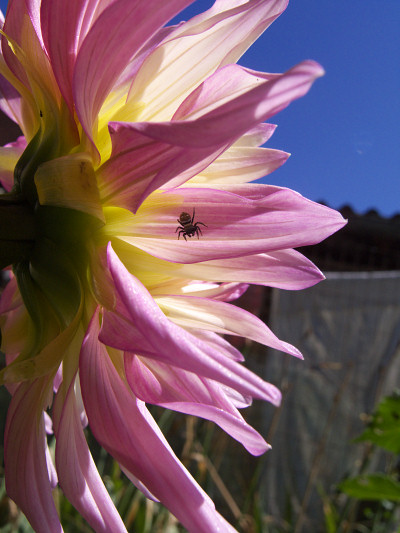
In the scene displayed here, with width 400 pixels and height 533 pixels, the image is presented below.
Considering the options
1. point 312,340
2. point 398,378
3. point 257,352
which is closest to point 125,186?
point 257,352

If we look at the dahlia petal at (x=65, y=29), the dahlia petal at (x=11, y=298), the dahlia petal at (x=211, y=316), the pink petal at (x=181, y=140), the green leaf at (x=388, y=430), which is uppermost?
the dahlia petal at (x=65, y=29)

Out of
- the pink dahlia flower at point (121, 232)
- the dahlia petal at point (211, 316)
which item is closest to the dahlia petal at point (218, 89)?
the pink dahlia flower at point (121, 232)

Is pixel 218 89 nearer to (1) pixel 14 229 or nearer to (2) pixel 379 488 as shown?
(1) pixel 14 229

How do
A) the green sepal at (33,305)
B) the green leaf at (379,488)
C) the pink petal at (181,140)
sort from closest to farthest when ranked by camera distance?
the pink petal at (181,140) → the green sepal at (33,305) → the green leaf at (379,488)

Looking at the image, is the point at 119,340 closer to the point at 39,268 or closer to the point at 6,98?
the point at 39,268

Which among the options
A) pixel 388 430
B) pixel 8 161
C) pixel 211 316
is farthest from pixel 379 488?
pixel 8 161

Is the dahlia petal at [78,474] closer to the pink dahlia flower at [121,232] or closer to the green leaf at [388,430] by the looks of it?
the pink dahlia flower at [121,232]

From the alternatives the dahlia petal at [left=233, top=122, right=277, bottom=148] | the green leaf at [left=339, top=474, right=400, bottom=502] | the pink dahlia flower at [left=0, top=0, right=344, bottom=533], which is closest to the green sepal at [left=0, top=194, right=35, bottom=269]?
the pink dahlia flower at [left=0, top=0, right=344, bottom=533]

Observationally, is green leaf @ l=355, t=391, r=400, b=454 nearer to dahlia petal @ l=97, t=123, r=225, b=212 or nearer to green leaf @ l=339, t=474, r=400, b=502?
green leaf @ l=339, t=474, r=400, b=502
